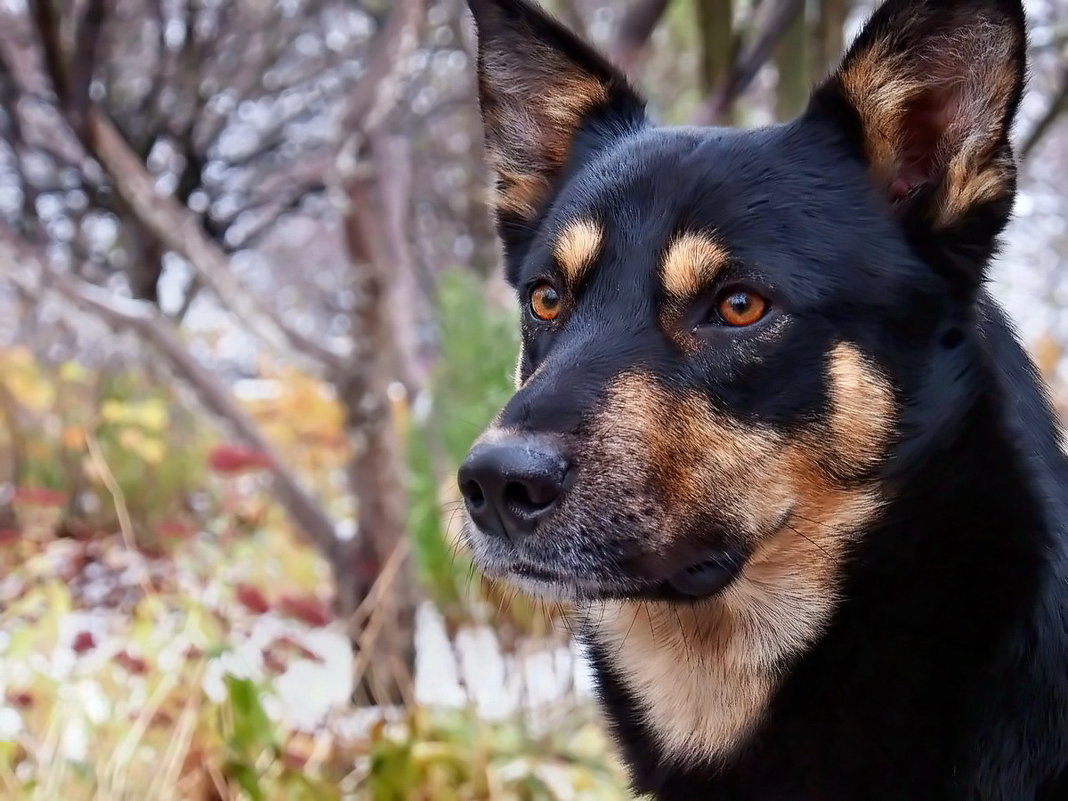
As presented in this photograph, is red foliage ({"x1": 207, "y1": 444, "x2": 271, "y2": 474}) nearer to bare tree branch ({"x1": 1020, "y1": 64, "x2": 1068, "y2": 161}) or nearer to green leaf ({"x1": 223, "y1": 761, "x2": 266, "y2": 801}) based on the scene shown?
green leaf ({"x1": 223, "y1": 761, "x2": 266, "y2": 801})

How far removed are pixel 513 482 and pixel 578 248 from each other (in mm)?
586

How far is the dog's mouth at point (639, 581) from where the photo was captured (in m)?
1.71

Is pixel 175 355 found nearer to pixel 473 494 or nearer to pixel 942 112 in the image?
pixel 473 494

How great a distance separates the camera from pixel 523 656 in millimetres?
3998

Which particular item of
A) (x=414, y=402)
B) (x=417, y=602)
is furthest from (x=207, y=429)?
(x=417, y=602)

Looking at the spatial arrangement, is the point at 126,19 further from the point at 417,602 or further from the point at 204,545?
the point at 417,602

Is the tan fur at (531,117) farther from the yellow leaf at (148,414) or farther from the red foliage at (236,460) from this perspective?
the yellow leaf at (148,414)

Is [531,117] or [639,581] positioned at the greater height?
[531,117]

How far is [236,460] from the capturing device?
11.1 feet

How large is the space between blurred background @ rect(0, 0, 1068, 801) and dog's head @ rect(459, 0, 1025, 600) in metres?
0.33

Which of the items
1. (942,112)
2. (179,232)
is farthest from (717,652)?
(179,232)

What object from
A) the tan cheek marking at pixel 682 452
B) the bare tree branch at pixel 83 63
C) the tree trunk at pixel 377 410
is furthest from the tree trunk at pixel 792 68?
the tan cheek marking at pixel 682 452

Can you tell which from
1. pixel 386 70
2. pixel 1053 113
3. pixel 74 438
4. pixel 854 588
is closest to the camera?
pixel 854 588

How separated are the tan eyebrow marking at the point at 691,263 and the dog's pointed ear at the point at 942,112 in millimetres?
364
